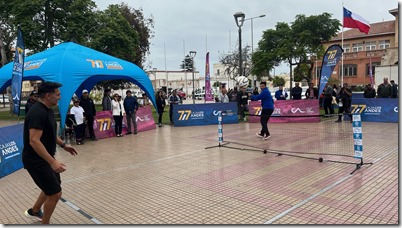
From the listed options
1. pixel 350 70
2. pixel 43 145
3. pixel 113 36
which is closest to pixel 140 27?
pixel 113 36

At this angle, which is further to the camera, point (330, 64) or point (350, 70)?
point (350, 70)

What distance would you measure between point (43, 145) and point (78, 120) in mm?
7730

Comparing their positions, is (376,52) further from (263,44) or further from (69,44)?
(69,44)

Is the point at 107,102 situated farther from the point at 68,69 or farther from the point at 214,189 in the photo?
the point at 214,189

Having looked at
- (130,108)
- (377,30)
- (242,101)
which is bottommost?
(130,108)

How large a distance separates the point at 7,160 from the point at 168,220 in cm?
489

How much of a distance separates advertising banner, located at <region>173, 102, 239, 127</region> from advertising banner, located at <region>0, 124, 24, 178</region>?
8145 mm

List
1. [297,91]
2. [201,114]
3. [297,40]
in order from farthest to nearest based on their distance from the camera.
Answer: [297,40] < [297,91] < [201,114]

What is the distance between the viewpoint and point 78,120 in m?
11.1

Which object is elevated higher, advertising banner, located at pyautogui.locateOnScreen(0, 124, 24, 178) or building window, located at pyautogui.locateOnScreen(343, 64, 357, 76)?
building window, located at pyautogui.locateOnScreen(343, 64, 357, 76)

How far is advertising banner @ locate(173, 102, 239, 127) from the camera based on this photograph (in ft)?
50.5

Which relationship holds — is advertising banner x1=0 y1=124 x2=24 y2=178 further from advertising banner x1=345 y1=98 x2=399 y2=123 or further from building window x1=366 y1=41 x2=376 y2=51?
building window x1=366 y1=41 x2=376 y2=51

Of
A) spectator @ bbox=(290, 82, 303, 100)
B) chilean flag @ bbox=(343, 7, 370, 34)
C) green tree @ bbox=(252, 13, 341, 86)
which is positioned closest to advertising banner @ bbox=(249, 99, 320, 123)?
spectator @ bbox=(290, 82, 303, 100)

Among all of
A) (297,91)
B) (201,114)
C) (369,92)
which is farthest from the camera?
(297,91)
